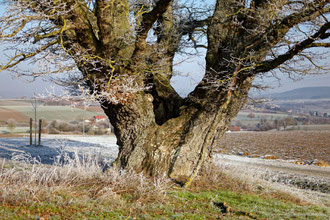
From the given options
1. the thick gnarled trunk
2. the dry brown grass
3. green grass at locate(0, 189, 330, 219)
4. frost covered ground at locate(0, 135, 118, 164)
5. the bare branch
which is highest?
the bare branch

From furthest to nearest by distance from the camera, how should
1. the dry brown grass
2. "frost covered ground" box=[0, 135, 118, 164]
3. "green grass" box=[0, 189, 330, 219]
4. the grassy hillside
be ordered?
"frost covered ground" box=[0, 135, 118, 164] → the dry brown grass → the grassy hillside → "green grass" box=[0, 189, 330, 219]

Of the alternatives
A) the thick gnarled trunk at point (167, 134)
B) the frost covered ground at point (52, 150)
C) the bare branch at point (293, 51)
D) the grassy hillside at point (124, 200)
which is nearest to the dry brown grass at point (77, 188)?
the grassy hillside at point (124, 200)

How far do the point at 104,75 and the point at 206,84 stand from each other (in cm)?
261

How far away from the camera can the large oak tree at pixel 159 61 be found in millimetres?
6383

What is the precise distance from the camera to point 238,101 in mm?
8094

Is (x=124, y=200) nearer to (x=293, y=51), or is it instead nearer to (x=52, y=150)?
→ (x=293, y=51)

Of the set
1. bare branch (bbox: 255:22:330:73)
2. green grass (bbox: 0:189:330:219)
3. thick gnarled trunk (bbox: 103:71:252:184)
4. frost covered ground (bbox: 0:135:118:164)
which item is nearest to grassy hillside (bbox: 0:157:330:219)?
green grass (bbox: 0:189:330:219)

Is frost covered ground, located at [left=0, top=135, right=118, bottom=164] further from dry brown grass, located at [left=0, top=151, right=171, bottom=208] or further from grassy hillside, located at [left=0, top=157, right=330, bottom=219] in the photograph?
grassy hillside, located at [left=0, top=157, right=330, bottom=219]

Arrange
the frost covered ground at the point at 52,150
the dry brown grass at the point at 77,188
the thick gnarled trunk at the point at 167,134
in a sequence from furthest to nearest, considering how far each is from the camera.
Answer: the frost covered ground at the point at 52,150, the thick gnarled trunk at the point at 167,134, the dry brown grass at the point at 77,188

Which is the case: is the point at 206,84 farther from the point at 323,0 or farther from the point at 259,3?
the point at 323,0

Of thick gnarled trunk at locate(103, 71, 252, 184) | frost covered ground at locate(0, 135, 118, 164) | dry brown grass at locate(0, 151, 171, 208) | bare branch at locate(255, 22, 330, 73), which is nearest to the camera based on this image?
dry brown grass at locate(0, 151, 171, 208)

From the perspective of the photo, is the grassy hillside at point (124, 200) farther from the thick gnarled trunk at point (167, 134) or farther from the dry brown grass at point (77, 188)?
the thick gnarled trunk at point (167, 134)

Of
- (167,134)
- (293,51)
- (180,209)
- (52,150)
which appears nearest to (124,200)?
(180,209)

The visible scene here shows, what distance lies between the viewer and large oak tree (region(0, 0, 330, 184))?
20.9 ft
